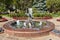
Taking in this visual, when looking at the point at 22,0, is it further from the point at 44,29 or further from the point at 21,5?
the point at 44,29

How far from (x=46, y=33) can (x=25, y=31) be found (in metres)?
1.97

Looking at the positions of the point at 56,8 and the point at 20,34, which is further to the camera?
the point at 56,8

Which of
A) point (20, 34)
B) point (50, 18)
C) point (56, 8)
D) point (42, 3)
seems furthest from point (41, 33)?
point (42, 3)

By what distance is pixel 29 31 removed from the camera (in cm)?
1412

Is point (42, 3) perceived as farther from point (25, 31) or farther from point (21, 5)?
point (25, 31)

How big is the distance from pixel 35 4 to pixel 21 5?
716 centimetres

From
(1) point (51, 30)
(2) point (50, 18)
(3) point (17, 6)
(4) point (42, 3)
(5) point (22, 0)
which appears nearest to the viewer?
(1) point (51, 30)

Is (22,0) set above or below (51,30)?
above

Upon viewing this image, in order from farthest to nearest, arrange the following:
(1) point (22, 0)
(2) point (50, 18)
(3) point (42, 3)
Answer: (3) point (42, 3) → (1) point (22, 0) → (2) point (50, 18)

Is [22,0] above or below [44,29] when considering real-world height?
above

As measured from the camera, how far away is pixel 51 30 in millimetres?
15180

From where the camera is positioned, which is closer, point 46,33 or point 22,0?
point 46,33

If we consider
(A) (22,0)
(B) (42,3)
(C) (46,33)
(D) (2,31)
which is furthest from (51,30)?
(B) (42,3)

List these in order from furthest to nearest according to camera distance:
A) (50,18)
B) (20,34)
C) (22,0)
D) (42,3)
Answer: (42,3), (22,0), (50,18), (20,34)
